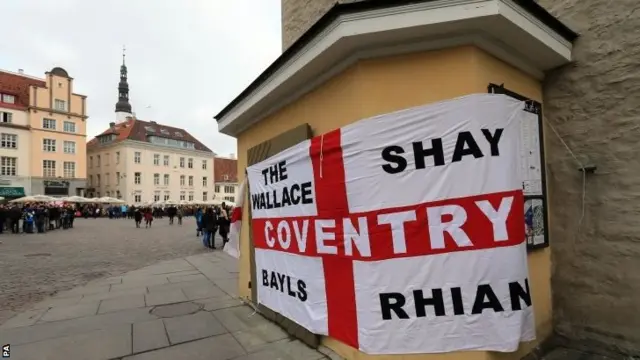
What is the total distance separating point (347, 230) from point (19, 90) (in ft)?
214

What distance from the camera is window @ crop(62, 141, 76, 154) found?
53.2 meters

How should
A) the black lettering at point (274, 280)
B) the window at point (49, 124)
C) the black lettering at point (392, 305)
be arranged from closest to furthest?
the black lettering at point (392, 305)
the black lettering at point (274, 280)
the window at point (49, 124)

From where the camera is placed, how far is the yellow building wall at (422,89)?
3.48 m

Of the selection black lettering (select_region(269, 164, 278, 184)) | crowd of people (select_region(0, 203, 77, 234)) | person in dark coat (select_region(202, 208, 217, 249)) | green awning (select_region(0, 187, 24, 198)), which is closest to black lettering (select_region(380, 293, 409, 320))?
black lettering (select_region(269, 164, 278, 184))

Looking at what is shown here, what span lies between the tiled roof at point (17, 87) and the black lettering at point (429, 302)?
2471 inches

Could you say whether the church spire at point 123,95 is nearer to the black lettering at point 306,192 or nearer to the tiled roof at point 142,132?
the tiled roof at point 142,132

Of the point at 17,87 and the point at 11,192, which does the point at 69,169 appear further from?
the point at 17,87

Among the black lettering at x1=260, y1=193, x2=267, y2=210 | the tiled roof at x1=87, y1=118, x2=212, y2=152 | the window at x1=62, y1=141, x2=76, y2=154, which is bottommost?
the black lettering at x1=260, y1=193, x2=267, y2=210

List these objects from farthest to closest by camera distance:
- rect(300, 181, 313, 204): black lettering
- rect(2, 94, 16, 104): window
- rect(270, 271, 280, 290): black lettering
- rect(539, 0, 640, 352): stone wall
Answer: rect(2, 94, 16, 104): window
rect(270, 271, 280, 290): black lettering
rect(300, 181, 313, 204): black lettering
rect(539, 0, 640, 352): stone wall

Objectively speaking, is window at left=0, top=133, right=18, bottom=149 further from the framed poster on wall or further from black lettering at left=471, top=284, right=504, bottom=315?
black lettering at left=471, top=284, right=504, bottom=315

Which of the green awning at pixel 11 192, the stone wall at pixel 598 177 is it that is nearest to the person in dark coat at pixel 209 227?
the stone wall at pixel 598 177

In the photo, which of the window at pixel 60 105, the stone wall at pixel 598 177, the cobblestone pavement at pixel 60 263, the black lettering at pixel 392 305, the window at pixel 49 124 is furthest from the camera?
the window at pixel 60 105

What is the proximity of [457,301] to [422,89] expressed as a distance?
76.5 inches

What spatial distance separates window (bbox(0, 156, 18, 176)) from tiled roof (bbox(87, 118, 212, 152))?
16.1m
